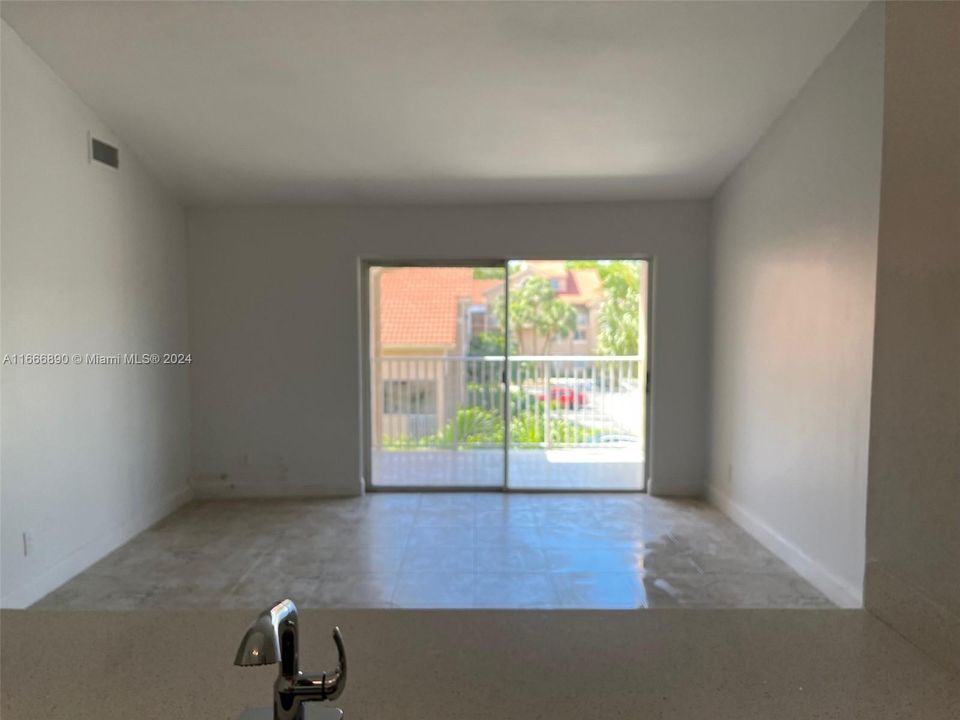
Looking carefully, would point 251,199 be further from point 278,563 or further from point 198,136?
point 278,563

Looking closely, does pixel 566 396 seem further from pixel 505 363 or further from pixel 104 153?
pixel 104 153

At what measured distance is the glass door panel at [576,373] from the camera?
542cm

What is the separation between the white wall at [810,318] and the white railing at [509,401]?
109cm

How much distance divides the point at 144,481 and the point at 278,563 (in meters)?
1.25

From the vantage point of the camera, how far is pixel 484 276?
4801 millimetres

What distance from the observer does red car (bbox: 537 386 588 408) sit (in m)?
5.52

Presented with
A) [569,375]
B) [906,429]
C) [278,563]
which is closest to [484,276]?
[569,375]

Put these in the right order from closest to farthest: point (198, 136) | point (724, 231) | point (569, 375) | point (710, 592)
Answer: point (710, 592), point (198, 136), point (724, 231), point (569, 375)

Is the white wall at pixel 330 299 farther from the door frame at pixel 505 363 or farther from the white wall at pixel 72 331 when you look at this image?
the white wall at pixel 72 331

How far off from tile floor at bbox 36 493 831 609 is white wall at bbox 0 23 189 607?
9.7 inches

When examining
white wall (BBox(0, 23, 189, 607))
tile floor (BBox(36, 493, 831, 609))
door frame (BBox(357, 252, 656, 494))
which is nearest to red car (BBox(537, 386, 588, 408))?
door frame (BBox(357, 252, 656, 494))

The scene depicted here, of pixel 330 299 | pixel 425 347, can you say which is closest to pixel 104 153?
pixel 330 299

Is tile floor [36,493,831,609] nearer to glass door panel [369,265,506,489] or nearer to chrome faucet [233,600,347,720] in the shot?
glass door panel [369,265,506,489]

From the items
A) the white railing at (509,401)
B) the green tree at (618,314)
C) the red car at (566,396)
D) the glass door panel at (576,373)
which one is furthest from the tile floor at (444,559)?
the green tree at (618,314)
